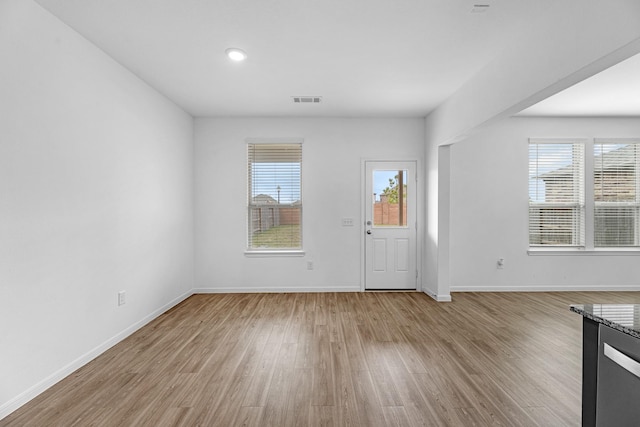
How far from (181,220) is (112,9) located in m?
2.93

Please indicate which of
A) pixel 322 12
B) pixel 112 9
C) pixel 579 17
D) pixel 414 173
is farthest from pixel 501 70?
pixel 112 9

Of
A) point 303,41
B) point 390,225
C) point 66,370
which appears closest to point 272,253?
point 390,225

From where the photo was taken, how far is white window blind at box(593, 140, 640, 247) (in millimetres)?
5285

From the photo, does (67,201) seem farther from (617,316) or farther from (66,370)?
(617,316)

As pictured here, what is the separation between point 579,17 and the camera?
7.11 feet

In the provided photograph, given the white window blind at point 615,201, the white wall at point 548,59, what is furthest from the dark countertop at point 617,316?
the white window blind at point 615,201

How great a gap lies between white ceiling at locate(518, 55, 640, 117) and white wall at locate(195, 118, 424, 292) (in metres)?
1.87

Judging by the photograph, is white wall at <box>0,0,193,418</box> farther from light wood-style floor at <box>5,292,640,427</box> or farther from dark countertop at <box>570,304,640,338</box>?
dark countertop at <box>570,304,640,338</box>

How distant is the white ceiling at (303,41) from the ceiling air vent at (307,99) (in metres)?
0.15

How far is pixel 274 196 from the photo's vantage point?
17.4 feet

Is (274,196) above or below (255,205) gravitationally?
above

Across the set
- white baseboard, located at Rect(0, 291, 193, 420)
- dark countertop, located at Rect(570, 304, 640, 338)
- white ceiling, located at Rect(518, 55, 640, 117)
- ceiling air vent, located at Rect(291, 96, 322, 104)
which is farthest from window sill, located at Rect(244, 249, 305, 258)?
dark countertop, located at Rect(570, 304, 640, 338)

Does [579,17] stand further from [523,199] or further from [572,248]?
[572,248]

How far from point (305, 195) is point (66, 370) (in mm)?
3613
